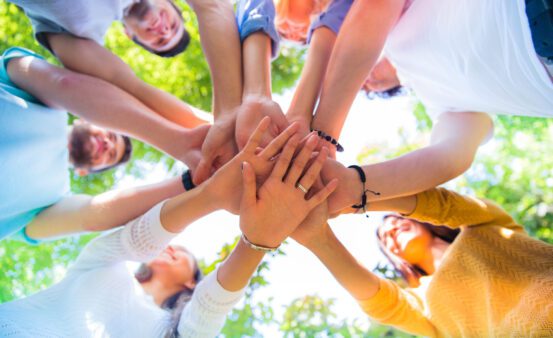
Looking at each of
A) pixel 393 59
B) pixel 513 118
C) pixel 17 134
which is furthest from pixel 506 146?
pixel 17 134

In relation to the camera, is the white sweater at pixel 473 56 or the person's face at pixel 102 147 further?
the person's face at pixel 102 147

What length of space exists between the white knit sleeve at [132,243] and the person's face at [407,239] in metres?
1.19

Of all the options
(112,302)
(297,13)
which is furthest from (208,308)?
(297,13)

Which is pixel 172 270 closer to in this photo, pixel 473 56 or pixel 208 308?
pixel 208 308

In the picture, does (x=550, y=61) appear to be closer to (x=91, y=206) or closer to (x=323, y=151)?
(x=323, y=151)

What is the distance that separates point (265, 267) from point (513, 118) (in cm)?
243

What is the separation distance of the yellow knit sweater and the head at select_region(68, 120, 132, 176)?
168 centimetres

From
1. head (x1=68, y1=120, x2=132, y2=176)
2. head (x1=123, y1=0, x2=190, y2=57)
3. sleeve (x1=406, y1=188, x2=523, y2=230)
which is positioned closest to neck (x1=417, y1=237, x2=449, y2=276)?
sleeve (x1=406, y1=188, x2=523, y2=230)

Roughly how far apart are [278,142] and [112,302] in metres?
0.91

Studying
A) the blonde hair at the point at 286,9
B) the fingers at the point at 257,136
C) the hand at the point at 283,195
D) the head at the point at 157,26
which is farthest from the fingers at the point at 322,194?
the head at the point at 157,26

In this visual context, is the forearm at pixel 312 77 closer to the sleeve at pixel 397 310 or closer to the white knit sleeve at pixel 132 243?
the white knit sleeve at pixel 132 243

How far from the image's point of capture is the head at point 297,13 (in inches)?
69.4

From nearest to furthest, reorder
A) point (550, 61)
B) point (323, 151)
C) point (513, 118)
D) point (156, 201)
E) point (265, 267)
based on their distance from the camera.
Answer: point (550, 61) < point (323, 151) < point (156, 201) < point (265, 267) < point (513, 118)

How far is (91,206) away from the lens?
Answer: 1568 millimetres
